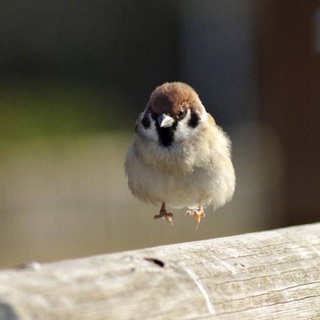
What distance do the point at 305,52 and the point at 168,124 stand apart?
5036 millimetres

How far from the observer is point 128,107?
876 cm

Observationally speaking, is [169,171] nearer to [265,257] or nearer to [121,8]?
[265,257]

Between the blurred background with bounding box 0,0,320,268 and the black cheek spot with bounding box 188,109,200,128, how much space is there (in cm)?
296

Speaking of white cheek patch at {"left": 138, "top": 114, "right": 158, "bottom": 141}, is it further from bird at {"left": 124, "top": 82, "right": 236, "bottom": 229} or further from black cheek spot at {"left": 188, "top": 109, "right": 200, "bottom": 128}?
black cheek spot at {"left": 188, "top": 109, "right": 200, "bottom": 128}

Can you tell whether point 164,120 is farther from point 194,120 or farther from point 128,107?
point 128,107

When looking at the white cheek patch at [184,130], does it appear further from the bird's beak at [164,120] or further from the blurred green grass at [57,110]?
the blurred green grass at [57,110]

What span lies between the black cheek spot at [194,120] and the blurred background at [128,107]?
117 inches

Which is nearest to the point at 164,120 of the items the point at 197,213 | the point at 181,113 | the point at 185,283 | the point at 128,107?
the point at 181,113

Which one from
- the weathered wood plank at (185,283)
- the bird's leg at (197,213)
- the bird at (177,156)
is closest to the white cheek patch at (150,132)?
the bird at (177,156)

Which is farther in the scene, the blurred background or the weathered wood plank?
the blurred background

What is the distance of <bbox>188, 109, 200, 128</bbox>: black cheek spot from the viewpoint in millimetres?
3020

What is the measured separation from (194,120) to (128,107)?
5.75 m

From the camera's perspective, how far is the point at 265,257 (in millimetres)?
1785

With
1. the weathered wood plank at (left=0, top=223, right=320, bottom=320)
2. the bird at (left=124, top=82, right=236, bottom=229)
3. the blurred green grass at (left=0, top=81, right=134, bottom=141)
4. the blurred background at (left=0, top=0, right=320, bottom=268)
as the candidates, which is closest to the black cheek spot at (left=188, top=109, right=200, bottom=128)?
the bird at (left=124, top=82, right=236, bottom=229)
